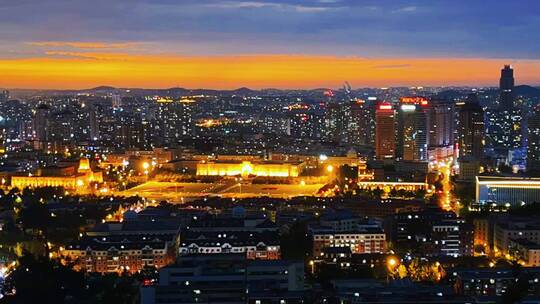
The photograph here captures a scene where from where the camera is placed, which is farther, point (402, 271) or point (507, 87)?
point (507, 87)

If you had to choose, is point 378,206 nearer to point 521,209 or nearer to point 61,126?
point 521,209

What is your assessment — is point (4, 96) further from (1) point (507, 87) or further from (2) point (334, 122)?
(1) point (507, 87)

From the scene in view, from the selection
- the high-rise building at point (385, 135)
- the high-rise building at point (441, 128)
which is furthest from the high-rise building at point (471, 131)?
the high-rise building at point (385, 135)

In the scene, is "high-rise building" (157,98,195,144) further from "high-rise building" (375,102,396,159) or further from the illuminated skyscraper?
the illuminated skyscraper

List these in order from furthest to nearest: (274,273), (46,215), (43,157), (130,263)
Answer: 1. (43,157)
2. (46,215)
3. (130,263)
4. (274,273)

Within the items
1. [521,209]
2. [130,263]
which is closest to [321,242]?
[130,263]

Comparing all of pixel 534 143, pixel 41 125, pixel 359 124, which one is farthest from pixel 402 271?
pixel 41 125
